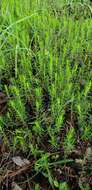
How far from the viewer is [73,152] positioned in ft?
5.75

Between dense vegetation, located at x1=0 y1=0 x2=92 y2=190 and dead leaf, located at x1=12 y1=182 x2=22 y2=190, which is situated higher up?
dense vegetation, located at x1=0 y1=0 x2=92 y2=190

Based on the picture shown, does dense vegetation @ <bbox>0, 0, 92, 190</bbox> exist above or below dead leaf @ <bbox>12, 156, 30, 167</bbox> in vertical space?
above

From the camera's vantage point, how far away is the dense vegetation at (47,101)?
169 cm

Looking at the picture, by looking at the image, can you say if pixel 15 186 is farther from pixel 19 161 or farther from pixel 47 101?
pixel 47 101

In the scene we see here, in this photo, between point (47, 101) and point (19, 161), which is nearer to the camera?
point (19, 161)

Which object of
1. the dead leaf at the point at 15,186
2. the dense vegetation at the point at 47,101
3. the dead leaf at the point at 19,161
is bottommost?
the dead leaf at the point at 15,186

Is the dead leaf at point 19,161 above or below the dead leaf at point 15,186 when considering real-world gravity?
above

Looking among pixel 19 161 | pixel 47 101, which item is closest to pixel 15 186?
pixel 19 161

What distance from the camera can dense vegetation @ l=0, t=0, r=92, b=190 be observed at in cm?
169

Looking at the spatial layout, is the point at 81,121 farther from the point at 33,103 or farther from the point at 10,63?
the point at 10,63

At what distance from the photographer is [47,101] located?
195 cm

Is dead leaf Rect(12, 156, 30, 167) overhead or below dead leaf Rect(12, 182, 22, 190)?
overhead

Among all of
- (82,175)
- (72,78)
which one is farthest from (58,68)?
(82,175)

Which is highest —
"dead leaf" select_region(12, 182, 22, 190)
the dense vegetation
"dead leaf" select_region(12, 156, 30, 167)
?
the dense vegetation
